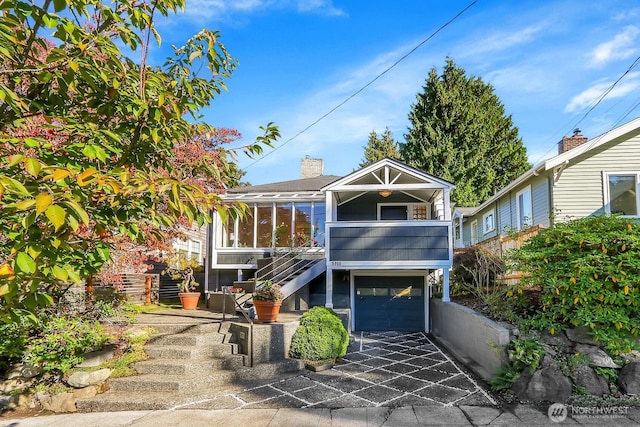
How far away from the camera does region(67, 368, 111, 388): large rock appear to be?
552 cm

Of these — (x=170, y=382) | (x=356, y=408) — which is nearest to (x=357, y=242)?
(x=356, y=408)

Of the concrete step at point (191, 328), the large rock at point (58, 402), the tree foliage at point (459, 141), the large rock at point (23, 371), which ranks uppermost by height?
the tree foliage at point (459, 141)

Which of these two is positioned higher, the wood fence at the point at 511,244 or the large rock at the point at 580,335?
the wood fence at the point at 511,244

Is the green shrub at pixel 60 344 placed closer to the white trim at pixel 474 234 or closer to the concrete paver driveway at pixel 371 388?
the concrete paver driveway at pixel 371 388

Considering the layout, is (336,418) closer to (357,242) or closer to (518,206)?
(357,242)

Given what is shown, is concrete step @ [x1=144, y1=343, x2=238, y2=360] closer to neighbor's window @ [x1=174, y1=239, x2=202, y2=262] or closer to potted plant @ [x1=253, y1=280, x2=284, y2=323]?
potted plant @ [x1=253, y1=280, x2=284, y2=323]

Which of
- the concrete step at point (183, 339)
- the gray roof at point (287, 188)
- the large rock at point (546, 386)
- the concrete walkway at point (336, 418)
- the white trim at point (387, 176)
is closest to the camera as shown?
the concrete walkway at point (336, 418)

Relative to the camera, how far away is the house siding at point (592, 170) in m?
11.2

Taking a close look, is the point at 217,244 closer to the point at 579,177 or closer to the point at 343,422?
the point at 343,422

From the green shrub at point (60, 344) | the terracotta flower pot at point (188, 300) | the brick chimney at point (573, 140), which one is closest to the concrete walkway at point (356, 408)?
the green shrub at point (60, 344)

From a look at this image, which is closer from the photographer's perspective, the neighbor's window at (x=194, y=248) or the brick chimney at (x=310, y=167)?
the neighbor's window at (x=194, y=248)

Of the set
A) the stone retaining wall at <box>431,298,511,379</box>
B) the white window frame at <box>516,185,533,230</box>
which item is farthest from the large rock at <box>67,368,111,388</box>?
the white window frame at <box>516,185,533,230</box>

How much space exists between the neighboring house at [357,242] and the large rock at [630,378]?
16.8ft

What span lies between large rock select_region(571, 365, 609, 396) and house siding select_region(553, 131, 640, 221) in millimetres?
6859
